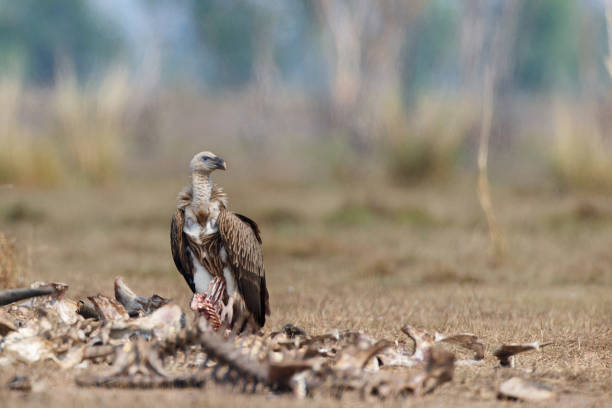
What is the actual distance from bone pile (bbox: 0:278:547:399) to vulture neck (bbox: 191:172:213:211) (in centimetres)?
57

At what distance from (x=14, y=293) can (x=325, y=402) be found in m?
1.71

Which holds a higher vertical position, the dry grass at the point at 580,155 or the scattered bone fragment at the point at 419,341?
the dry grass at the point at 580,155

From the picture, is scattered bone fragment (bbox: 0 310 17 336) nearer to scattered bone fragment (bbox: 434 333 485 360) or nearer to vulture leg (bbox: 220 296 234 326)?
vulture leg (bbox: 220 296 234 326)

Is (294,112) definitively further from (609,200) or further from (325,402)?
(325,402)

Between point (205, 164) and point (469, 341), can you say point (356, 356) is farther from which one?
point (205, 164)

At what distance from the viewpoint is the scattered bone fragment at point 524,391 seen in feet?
12.6

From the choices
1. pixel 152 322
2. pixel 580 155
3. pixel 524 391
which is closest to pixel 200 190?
pixel 152 322

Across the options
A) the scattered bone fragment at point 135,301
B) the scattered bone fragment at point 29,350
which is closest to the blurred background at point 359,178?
the scattered bone fragment at point 135,301

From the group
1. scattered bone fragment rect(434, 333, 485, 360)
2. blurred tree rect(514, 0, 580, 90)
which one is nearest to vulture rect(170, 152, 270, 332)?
scattered bone fragment rect(434, 333, 485, 360)

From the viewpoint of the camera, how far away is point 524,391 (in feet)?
12.7

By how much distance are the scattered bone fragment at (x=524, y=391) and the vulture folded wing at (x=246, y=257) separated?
172 centimetres

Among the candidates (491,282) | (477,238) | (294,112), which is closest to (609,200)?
(477,238)

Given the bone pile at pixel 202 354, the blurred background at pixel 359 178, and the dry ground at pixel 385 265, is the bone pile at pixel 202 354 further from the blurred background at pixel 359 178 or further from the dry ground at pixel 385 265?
the blurred background at pixel 359 178

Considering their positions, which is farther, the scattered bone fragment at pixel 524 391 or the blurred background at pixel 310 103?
the blurred background at pixel 310 103
